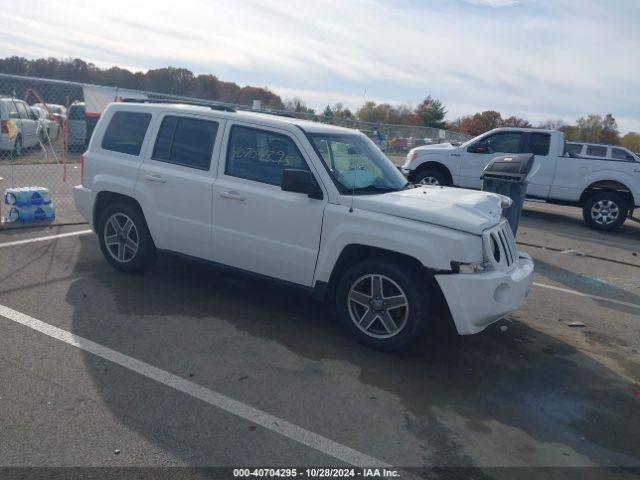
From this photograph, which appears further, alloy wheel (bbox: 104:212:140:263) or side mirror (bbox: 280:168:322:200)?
alloy wheel (bbox: 104:212:140:263)

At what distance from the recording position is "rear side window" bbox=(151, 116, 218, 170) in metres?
5.66

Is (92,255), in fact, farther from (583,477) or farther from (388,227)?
(583,477)

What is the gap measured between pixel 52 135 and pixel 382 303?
20.4m

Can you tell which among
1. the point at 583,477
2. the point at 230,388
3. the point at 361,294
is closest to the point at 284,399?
the point at 230,388

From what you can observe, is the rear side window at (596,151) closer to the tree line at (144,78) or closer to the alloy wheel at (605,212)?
the alloy wheel at (605,212)

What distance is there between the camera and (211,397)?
12.8 ft

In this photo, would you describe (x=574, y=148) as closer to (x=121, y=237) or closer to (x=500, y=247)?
(x=500, y=247)

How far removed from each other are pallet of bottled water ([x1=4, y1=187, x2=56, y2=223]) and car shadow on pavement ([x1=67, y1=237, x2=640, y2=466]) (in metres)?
2.53

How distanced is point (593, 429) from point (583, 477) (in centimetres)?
68

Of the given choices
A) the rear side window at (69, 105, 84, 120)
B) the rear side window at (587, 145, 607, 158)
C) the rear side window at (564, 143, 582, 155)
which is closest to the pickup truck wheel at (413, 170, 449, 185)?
the rear side window at (564, 143, 582, 155)

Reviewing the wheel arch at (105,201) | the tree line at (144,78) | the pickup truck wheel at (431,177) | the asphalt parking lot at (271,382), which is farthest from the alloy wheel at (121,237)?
the tree line at (144,78)

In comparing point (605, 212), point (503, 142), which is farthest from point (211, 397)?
point (605, 212)

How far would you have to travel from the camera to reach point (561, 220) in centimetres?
1422

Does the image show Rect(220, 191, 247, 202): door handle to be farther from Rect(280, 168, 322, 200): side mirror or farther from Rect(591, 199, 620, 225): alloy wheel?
Rect(591, 199, 620, 225): alloy wheel
